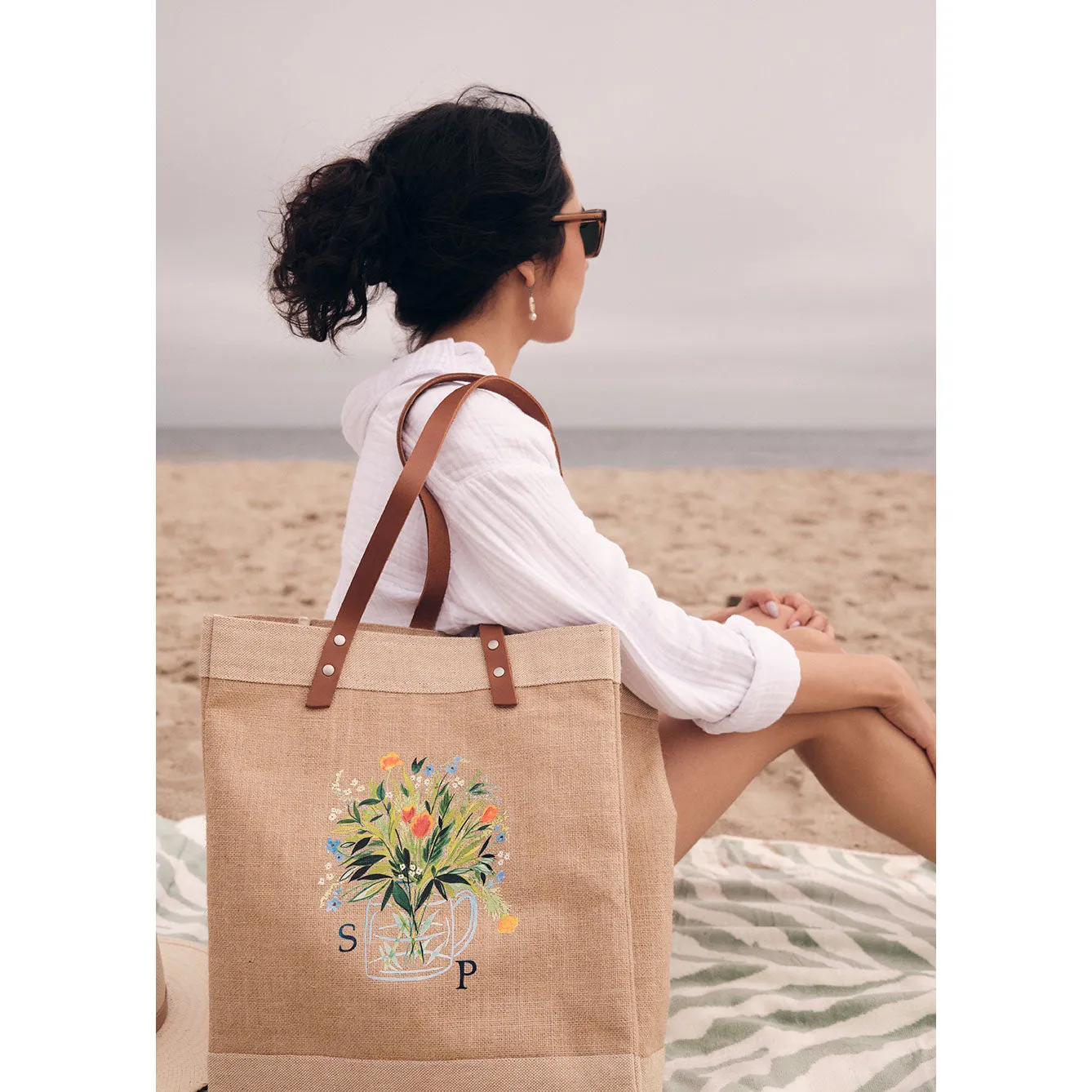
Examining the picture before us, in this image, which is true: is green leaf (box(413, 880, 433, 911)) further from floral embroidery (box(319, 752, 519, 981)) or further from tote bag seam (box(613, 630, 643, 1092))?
tote bag seam (box(613, 630, 643, 1092))

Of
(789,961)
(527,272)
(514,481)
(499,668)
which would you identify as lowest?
(789,961)

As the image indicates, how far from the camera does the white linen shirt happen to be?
1329mm

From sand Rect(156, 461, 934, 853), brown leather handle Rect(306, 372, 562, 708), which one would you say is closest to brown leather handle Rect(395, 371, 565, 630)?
brown leather handle Rect(306, 372, 562, 708)

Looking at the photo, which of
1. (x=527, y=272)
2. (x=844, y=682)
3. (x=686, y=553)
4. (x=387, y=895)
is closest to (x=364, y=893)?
(x=387, y=895)

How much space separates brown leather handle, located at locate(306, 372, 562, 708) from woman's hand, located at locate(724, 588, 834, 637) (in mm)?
684

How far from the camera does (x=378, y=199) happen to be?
148 cm

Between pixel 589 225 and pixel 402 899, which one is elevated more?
pixel 589 225

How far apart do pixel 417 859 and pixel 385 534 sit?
1.31 ft

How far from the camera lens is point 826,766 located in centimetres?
170

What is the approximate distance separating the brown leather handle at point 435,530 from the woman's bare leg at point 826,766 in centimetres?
44

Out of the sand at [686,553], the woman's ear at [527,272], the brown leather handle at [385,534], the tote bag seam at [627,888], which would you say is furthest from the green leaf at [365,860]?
the sand at [686,553]

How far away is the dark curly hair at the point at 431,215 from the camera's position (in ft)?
4.89

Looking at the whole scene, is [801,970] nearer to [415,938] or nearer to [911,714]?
Result: [911,714]
